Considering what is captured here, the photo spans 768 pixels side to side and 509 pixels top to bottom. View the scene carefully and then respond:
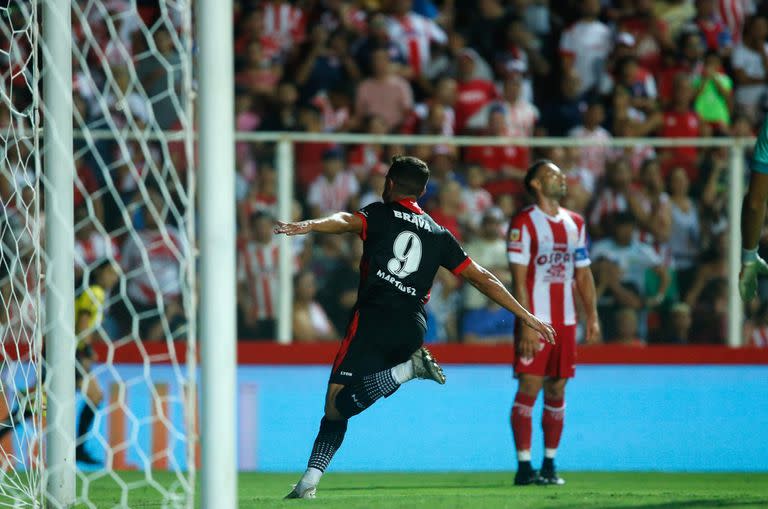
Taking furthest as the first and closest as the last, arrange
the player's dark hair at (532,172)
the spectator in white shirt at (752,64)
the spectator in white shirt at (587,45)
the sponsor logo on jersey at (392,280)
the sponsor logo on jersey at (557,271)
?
the spectator in white shirt at (587,45) < the spectator in white shirt at (752,64) < the sponsor logo on jersey at (557,271) < the player's dark hair at (532,172) < the sponsor logo on jersey at (392,280)

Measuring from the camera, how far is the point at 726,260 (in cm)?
978

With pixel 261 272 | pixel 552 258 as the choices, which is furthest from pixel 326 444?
pixel 261 272

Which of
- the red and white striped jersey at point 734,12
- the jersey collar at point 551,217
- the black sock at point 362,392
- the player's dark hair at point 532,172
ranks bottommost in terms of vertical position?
the black sock at point 362,392

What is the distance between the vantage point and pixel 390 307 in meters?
6.22

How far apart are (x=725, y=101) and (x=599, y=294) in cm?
341

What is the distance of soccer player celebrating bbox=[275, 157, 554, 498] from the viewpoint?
242 inches

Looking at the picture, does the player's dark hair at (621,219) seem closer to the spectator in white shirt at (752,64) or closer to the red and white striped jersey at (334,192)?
the red and white striped jersey at (334,192)

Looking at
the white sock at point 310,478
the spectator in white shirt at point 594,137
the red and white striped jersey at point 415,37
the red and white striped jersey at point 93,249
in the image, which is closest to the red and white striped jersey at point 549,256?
the spectator in white shirt at point 594,137

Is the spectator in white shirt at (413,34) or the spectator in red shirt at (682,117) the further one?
the spectator in white shirt at (413,34)

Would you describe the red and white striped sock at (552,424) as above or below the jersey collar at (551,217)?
below

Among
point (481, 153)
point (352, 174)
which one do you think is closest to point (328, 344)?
point (352, 174)

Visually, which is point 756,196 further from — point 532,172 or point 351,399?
point 532,172

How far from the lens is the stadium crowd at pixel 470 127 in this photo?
30.9 ft

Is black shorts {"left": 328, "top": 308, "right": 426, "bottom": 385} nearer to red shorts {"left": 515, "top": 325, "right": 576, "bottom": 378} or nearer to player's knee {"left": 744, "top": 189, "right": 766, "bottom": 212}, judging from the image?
red shorts {"left": 515, "top": 325, "right": 576, "bottom": 378}
